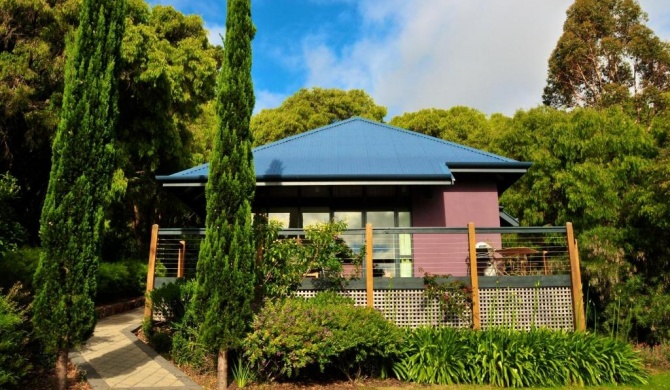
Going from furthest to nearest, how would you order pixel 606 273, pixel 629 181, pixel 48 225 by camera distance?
pixel 629 181, pixel 606 273, pixel 48 225

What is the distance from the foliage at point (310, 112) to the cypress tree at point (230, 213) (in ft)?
77.9

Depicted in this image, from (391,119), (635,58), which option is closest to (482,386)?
(635,58)

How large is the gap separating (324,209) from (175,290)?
190 inches

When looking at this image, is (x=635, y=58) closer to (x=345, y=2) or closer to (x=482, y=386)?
(x=345, y=2)

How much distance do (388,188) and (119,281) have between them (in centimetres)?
907

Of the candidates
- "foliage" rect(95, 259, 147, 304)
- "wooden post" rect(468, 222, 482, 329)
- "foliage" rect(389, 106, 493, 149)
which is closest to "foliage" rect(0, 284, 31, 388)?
"foliage" rect(95, 259, 147, 304)

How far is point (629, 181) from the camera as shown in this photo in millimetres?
11211

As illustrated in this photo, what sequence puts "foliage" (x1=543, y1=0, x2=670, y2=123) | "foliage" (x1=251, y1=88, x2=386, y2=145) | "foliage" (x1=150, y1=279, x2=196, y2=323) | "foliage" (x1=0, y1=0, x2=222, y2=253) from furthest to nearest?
"foliage" (x1=251, y1=88, x2=386, y2=145), "foliage" (x1=543, y1=0, x2=670, y2=123), "foliage" (x1=0, y1=0, x2=222, y2=253), "foliage" (x1=150, y1=279, x2=196, y2=323)

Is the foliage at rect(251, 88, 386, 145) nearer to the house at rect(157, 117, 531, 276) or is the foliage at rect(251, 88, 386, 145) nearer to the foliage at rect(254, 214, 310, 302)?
the house at rect(157, 117, 531, 276)

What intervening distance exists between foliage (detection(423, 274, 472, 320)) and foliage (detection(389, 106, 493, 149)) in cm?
2134

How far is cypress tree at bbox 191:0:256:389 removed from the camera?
6.32 m

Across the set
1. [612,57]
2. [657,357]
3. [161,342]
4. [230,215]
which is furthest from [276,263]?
[612,57]

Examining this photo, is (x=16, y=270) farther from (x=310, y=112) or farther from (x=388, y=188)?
(x=310, y=112)

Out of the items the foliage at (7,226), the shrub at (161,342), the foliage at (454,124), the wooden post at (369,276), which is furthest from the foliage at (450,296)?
the foliage at (454,124)
